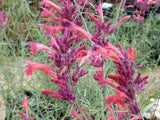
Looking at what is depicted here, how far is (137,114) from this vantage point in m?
1.17

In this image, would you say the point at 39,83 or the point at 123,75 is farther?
the point at 39,83

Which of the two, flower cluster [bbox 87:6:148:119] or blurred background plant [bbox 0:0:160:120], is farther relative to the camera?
blurred background plant [bbox 0:0:160:120]

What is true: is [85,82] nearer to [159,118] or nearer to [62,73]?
[159,118]

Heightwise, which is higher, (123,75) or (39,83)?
(123,75)

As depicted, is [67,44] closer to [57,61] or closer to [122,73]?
[57,61]

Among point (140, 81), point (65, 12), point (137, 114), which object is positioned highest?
point (65, 12)

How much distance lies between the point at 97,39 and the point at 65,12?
0.48 m

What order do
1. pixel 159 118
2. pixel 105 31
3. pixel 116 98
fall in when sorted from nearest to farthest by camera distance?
pixel 116 98 → pixel 105 31 → pixel 159 118

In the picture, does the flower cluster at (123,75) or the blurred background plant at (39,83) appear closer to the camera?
the flower cluster at (123,75)

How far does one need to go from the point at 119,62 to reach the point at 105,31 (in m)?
0.31

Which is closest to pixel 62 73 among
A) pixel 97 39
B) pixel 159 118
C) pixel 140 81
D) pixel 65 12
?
pixel 97 39

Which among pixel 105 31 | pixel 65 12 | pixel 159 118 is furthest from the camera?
pixel 159 118

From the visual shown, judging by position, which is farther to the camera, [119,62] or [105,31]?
[105,31]

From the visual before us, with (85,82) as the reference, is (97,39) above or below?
above
